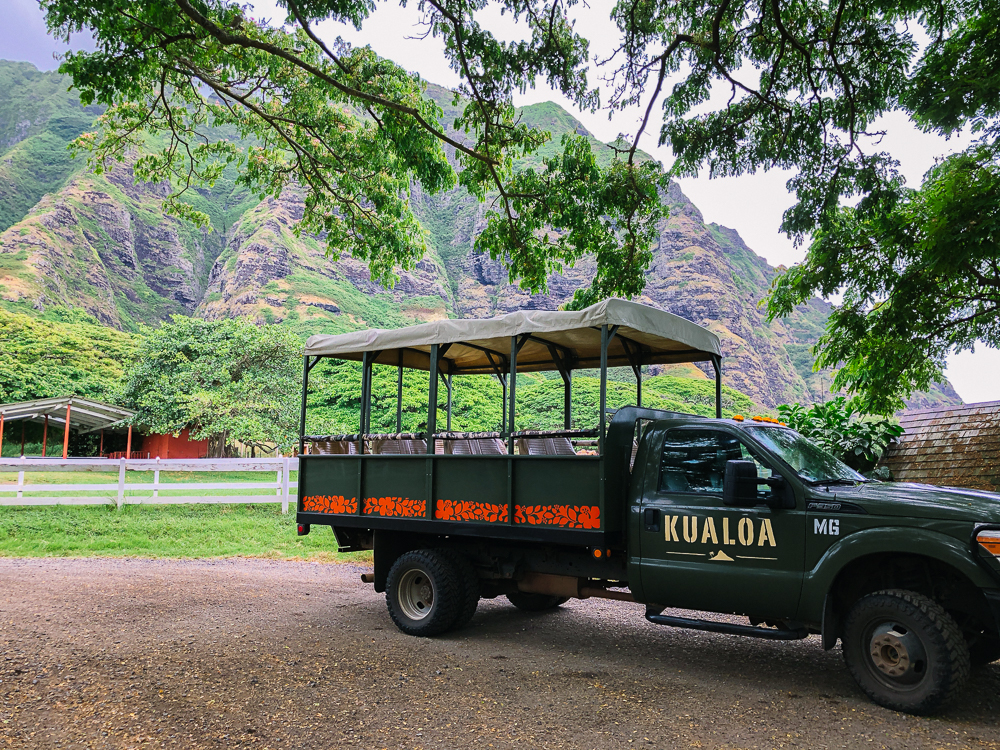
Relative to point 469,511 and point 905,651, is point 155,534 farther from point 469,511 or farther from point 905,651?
point 905,651

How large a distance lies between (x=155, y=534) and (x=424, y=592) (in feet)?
27.8

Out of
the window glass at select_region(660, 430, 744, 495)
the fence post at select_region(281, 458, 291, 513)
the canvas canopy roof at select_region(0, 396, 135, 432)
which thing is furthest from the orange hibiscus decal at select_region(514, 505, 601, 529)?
the canvas canopy roof at select_region(0, 396, 135, 432)

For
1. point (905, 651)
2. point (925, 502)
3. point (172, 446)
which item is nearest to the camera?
point (905, 651)

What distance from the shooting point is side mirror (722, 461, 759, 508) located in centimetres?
482

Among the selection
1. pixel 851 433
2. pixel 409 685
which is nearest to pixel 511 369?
pixel 409 685

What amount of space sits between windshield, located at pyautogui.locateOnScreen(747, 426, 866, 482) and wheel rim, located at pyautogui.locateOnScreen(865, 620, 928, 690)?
1070 mm

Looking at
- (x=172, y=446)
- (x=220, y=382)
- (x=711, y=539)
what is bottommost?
(x=711, y=539)

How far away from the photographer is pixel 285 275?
325ft

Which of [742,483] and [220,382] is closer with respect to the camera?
[742,483]

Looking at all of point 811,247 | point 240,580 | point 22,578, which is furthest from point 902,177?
point 22,578

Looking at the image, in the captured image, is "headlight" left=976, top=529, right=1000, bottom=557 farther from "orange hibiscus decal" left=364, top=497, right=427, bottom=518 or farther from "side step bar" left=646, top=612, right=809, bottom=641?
"orange hibiscus decal" left=364, top=497, right=427, bottom=518

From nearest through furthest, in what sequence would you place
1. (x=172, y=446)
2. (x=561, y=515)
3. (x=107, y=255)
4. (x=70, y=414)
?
(x=561, y=515) → (x=70, y=414) → (x=172, y=446) → (x=107, y=255)

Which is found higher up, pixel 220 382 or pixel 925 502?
pixel 220 382

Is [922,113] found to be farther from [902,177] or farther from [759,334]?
[759,334]
